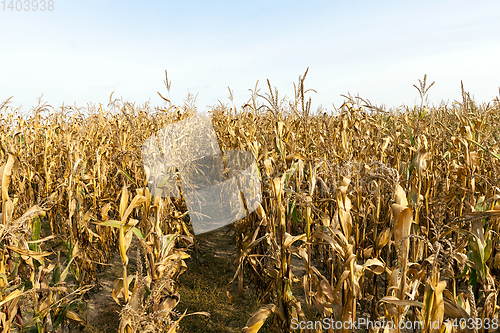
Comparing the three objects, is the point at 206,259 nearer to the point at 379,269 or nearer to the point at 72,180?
the point at 72,180

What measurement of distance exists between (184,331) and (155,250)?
89 cm

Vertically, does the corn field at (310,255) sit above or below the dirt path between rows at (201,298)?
above

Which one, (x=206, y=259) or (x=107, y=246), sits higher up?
(x=107, y=246)

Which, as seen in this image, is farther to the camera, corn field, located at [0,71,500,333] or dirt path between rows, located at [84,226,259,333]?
dirt path between rows, located at [84,226,259,333]

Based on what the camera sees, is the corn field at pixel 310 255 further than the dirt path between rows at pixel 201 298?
Result: No

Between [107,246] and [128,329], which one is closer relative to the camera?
[128,329]

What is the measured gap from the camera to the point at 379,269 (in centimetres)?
154

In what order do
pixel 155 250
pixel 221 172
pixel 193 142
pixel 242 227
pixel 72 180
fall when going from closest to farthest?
pixel 155 250 → pixel 72 180 → pixel 242 227 → pixel 221 172 → pixel 193 142

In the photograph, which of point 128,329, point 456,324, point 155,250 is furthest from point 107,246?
point 456,324

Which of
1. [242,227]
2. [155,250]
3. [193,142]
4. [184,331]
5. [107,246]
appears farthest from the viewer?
[193,142]

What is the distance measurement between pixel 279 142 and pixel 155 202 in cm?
113

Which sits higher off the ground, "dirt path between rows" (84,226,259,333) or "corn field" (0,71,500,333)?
"corn field" (0,71,500,333)

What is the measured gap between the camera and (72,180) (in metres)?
2.40

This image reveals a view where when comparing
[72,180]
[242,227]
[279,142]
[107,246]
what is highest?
[279,142]
